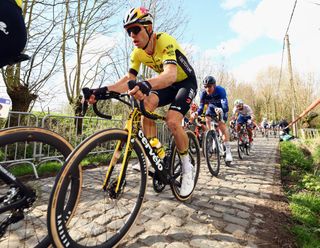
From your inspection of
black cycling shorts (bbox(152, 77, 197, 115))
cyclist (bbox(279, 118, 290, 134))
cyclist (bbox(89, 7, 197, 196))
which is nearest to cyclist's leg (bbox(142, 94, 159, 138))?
cyclist (bbox(89, 7, 197, 196))

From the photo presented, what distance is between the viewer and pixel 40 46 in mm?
8664

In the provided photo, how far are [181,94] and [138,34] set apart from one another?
935mm

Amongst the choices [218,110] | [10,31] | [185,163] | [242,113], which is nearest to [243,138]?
[242,113]

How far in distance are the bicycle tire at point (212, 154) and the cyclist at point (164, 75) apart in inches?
78.6

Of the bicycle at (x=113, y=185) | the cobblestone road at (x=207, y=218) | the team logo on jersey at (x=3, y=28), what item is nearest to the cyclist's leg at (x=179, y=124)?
the cobblestone road at (x=207, y=218)

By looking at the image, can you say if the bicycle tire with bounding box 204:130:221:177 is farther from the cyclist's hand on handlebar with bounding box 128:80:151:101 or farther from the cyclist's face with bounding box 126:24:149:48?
the cyclist's hand on handlebar with bounding box 128:80:151:101

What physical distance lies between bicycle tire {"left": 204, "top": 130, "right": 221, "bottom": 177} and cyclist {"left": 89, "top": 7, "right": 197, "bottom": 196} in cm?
200

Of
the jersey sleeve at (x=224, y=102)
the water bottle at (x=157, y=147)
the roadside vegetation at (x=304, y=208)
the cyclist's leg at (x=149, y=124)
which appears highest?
the jersey sleeve at (x=224, y=102)

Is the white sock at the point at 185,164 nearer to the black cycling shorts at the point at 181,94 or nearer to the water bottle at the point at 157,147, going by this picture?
the water bottle at the point at 157,147

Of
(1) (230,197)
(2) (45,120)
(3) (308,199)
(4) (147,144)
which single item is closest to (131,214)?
(4) (147,144)

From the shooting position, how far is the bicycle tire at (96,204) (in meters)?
1.71

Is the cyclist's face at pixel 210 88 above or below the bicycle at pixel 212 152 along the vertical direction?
above

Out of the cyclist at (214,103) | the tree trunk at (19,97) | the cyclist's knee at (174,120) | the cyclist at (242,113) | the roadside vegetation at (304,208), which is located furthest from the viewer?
the cyclist at (242,113)

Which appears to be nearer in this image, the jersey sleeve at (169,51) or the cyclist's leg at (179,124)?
the jersey sleeve at (169,51)
